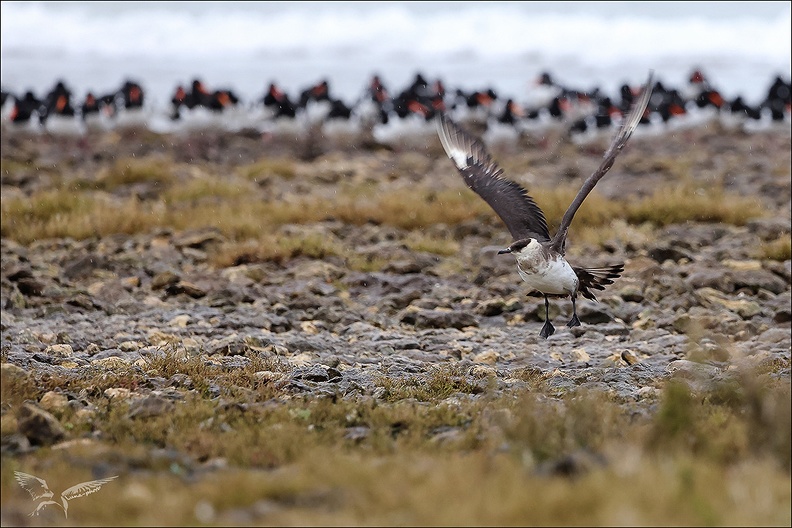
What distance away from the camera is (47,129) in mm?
30062

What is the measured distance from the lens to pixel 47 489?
5.07 meters

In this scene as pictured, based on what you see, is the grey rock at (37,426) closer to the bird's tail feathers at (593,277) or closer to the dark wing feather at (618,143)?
the dark wing feather at (618,143)

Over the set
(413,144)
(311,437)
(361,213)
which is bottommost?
(311,437)

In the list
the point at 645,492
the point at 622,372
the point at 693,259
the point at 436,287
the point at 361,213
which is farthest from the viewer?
the point at 361,213

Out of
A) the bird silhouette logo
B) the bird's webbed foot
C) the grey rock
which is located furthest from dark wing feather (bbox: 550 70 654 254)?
the bird silhouette logo

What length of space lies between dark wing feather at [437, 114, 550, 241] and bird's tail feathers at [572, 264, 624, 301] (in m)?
0.46

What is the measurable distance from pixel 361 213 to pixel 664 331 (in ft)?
22.9

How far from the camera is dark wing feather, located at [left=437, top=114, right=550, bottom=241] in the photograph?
9242 millimetres

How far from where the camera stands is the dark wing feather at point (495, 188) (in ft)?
30.3

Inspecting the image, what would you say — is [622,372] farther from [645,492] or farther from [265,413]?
[645,492]

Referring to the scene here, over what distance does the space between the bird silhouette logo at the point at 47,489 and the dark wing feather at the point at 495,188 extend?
4.98 metres

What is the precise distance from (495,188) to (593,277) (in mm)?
1256

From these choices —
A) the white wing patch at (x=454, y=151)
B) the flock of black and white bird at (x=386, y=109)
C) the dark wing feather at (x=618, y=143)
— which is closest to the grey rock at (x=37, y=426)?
the dark wing feather at (x=618, y=143)

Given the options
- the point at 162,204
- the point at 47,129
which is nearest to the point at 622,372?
the point at 162,204
